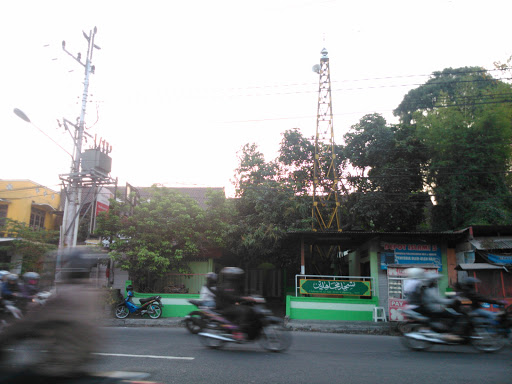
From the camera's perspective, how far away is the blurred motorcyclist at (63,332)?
3713 mm

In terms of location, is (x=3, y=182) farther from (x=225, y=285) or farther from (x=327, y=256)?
(x=225, y=285)

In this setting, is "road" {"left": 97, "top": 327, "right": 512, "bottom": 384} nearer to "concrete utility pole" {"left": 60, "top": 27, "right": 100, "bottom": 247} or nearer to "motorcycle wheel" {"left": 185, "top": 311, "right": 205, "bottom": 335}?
"motorcycle wheel" {"left": 185, "top": 311, "right": 205, "bottom": 335}

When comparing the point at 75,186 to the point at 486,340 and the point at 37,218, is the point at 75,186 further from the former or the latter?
the point at 486,340

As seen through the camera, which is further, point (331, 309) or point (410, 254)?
point (410, 254)


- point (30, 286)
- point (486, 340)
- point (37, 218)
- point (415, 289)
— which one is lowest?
point (486, 340)

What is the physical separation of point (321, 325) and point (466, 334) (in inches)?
248

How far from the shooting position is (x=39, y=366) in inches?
145

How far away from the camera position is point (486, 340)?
7297 millimetres

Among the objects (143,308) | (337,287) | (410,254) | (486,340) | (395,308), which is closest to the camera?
(486,340)

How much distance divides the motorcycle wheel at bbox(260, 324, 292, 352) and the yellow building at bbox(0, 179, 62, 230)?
19631 millimetres

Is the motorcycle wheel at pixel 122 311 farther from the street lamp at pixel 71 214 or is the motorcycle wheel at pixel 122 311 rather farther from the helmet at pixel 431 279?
the helmet at pixel 431 279

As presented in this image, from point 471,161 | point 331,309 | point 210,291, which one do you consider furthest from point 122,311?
point 471,161

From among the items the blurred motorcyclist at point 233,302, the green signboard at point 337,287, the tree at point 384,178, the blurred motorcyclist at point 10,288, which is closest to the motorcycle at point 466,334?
the blurred motorcyclist at point 233,302

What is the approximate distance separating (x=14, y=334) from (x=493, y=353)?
801 cm
